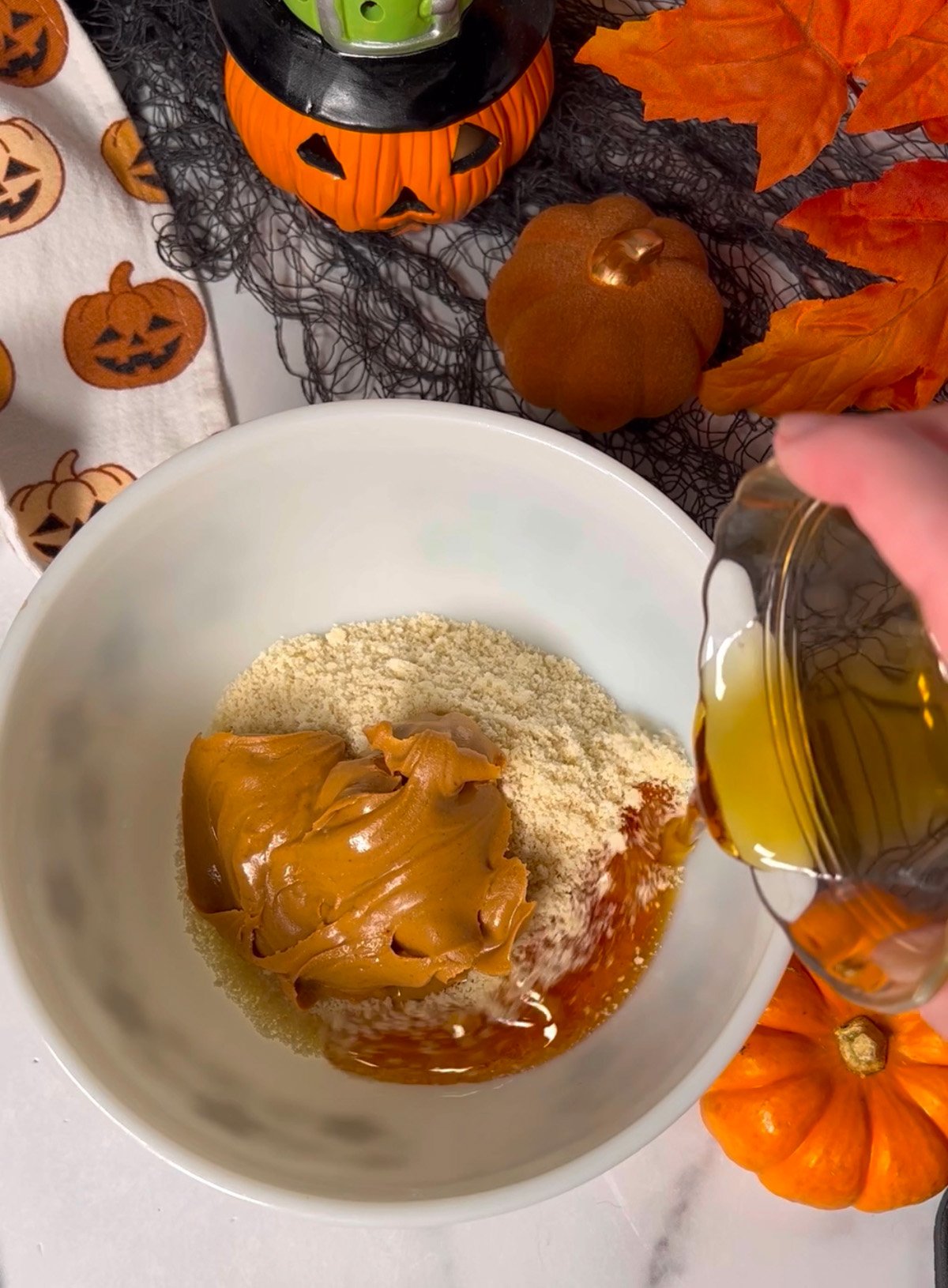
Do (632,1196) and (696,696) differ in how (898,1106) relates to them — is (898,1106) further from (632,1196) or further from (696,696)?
(696,696)

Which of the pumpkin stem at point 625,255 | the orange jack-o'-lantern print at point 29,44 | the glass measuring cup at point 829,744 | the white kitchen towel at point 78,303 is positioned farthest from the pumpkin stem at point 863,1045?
the orange jack-o'-lantern print at point 29,44

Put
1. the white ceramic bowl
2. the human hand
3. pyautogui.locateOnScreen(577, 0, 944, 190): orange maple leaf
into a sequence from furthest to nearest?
pyautogui.locateOnScreen(577, 0, 944, 190): orange maple leaf → the white ceramic bowl → the human hand

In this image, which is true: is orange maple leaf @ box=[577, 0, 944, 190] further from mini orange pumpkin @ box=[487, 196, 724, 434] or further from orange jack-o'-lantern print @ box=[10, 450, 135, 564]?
orange jack-o'-lantern print @ box=[10, 450, 135, 564]

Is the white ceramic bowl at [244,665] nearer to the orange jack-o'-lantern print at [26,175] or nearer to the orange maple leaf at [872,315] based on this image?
the orange maple leaf at [872,315]

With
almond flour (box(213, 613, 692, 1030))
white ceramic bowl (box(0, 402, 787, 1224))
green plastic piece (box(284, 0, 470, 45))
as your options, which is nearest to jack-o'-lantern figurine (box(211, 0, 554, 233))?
green plastic piece (box(284, 0, 470, 45))

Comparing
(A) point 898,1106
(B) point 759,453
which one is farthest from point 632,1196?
(B) point 759,453
